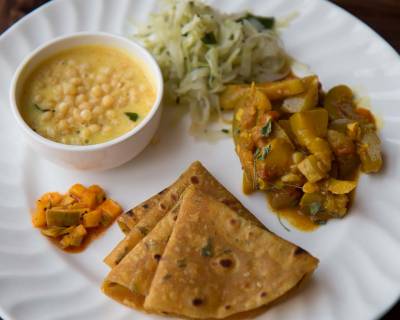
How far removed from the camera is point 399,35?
15.9 feet

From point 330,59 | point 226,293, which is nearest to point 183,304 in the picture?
point 226,293

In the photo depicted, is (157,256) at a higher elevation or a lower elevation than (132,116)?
lower

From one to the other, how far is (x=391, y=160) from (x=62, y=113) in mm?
2169

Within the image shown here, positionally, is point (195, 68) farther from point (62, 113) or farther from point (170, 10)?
point (62, 113)

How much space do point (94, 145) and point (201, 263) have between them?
3.49 ft

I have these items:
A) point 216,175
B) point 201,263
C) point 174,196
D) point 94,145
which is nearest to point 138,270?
point 201,263

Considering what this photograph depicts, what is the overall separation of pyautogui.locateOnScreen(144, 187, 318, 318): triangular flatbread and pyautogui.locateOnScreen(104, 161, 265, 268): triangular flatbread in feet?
0.84

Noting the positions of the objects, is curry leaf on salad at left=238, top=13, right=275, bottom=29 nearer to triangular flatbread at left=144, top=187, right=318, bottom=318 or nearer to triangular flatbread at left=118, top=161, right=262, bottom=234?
triangular flatbread at left=118, top=161, right=262, bottom=234

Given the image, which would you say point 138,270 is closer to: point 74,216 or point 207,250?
point 207,250

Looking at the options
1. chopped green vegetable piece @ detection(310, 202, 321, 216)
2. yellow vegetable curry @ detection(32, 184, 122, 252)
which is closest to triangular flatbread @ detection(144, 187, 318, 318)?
chopped green vegetable piece @ detection(310, 202, 321, 216)

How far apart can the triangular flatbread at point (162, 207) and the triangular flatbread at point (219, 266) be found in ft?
0.84

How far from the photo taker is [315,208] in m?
3.60

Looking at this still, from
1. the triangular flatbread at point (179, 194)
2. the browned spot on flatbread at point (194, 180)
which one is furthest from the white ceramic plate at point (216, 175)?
the browned spot on flatbread at point (194, 180)

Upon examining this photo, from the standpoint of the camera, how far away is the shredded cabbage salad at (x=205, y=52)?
4.32m
